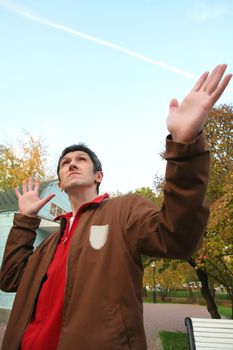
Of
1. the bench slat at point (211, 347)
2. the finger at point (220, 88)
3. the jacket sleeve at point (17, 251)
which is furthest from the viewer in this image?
the bench slat at point (211, 347)

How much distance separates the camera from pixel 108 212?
190 cm

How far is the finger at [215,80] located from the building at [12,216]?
12658mm

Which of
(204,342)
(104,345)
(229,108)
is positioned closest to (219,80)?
(104,345)

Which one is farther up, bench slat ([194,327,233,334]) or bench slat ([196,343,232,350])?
bench slat ([194,327,233,334])

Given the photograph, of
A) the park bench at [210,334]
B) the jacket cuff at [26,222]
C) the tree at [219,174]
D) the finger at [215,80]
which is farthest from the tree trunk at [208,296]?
the finger at [215,80]

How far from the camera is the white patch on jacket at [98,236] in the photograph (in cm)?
175

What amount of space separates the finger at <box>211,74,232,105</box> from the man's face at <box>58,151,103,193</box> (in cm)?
106

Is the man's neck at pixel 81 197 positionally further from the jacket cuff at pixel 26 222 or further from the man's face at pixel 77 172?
the jacket cuff at pixel 26 222

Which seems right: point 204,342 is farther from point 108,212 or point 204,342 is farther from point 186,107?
point 186,107

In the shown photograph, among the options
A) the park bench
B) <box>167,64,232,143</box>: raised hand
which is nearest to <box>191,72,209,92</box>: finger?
<box>167,64,232,143</box>: raised hand

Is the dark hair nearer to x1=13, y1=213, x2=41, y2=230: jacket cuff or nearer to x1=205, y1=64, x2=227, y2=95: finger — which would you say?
x1=13, y1=213, x2=41, y2=230: jacket cuff

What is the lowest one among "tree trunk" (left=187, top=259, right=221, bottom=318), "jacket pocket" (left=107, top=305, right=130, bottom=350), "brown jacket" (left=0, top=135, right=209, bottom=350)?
"tree trunk" (left=187, top=259, right=221, bottom=318)

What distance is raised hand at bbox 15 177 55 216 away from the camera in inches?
102

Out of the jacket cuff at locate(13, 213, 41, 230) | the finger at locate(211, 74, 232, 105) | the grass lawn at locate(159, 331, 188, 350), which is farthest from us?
the grass lawn at locate(159, 331, 188, 350)
